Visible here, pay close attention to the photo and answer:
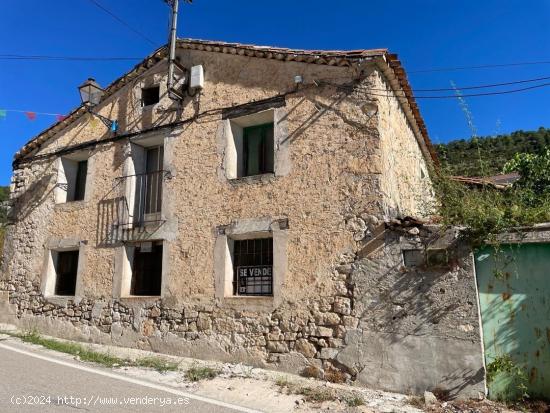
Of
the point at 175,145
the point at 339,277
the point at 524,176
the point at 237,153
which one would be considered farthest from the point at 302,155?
the point at 524,176

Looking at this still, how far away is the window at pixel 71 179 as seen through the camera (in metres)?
10.3

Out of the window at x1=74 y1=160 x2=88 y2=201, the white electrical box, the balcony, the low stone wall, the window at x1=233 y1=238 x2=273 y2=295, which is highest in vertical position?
the white electrical box

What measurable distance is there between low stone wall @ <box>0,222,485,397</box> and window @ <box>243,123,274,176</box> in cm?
260

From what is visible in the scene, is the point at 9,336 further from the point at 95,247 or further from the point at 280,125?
the point at 280,125

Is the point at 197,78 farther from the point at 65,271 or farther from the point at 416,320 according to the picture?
the point at 416,320

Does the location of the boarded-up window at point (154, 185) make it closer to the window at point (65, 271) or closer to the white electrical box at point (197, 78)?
the white electrical box at point (197, 78)

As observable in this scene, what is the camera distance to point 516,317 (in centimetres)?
538

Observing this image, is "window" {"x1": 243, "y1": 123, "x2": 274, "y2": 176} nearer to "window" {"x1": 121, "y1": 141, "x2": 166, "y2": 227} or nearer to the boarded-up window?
"window" {"x1": 121, "y1": 141, "x2": 166, "y2": 227}

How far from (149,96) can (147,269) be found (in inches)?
157

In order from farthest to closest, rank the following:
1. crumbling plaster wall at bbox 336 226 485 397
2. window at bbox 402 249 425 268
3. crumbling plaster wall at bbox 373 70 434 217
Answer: crumbling plaster wall at bbox 373 70 434 217 < window at bbox 402 249 425 268 < crumbling plaster wall at bbox 336 226 485 397

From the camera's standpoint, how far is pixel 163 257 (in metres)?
8.12

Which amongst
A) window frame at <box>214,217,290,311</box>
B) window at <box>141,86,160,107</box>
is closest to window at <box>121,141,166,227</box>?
window at <box>141,86,160,107</box>

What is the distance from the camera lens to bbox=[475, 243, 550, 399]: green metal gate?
204 inches

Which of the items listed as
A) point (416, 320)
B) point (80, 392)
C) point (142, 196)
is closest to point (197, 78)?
point (142, 196)
